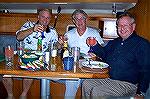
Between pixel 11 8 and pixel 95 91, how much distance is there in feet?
8.02

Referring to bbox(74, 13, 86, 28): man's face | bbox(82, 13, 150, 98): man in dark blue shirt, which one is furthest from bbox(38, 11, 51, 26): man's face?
bbox(82, 13, 150, 98): man in dark blue shirt

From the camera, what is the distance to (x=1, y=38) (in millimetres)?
3850

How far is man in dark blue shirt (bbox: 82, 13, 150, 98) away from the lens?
86.1 inches

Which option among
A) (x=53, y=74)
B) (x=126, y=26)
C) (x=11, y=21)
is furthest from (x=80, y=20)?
(x=11, y=21)

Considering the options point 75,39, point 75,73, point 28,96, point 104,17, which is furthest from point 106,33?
point 75,73

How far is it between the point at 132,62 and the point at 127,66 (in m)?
0.06

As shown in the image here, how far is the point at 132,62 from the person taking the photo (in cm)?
229

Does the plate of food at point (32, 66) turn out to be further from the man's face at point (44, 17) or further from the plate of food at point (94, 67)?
the man's face at point (44, 17)

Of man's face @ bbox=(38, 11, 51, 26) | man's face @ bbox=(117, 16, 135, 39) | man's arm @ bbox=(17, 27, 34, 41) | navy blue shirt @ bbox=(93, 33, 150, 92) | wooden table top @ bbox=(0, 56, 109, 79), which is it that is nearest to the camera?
wooden table top @ bbox=(0, 56, 109, 79)

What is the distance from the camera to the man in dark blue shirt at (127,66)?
2187 mm

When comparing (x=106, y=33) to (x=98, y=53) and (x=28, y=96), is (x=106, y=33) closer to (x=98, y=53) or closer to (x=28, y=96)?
(x=98, y=53)

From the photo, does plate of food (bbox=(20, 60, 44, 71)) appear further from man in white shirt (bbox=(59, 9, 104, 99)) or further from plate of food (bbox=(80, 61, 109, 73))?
man in white shirt (bbox=(59, 9, 104, 99))

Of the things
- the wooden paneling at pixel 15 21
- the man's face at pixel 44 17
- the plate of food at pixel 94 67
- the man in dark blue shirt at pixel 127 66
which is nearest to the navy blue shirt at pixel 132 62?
the man in dark blue shirt at pixel 127 66

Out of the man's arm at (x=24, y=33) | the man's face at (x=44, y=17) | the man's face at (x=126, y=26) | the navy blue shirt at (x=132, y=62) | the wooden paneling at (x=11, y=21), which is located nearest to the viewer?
the navy blue shirt at (x=132, y=62)
